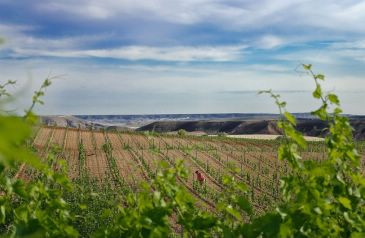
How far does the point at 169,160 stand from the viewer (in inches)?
918

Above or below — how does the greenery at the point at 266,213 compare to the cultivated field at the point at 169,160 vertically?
above

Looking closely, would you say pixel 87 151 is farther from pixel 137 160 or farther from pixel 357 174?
pixel 357 174

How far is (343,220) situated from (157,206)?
109 centimetres

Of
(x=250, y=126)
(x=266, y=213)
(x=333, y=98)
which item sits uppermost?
(x=333, y=98)

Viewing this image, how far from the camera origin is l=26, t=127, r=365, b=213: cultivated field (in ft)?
57.3

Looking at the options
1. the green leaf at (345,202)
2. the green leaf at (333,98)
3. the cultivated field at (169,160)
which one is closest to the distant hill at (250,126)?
the cultivated field at (169,160)

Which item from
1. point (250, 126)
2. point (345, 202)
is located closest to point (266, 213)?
point (345, 202)

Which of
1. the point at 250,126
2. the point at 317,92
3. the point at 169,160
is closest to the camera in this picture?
the point at 317,92

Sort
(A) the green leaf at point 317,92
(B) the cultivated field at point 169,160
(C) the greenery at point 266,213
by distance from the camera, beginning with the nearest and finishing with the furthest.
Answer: (C) the greenery at point 266,213
(A) the green leaf at point 317,92
(B) the cultivated field at point 169,160

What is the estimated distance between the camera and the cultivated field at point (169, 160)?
57.3 feet

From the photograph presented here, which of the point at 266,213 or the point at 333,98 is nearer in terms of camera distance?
the point at 266,213

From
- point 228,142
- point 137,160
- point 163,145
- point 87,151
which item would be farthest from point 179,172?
point 228,142

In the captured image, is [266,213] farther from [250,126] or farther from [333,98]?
[250,126]

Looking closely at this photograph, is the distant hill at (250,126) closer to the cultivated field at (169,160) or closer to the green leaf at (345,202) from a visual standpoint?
the cultivated field at (169,160)
